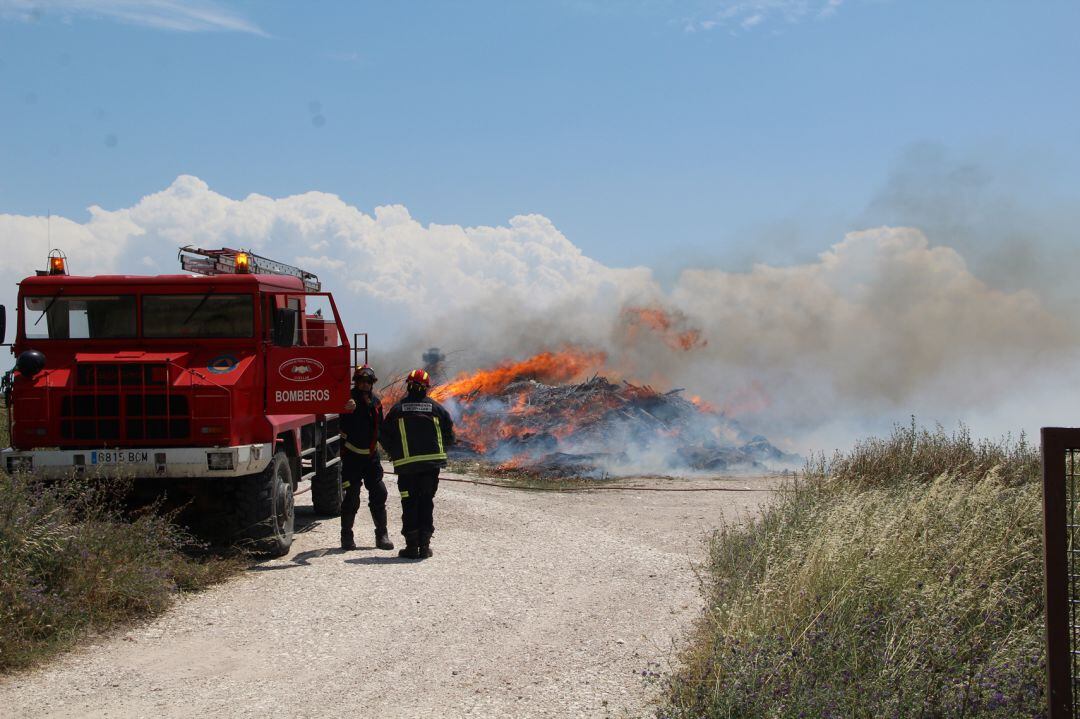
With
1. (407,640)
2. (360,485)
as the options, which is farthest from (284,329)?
(407,640)

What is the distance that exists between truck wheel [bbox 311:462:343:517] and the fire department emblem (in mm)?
3123

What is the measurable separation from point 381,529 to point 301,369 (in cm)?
202

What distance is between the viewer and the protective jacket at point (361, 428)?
34.4ft

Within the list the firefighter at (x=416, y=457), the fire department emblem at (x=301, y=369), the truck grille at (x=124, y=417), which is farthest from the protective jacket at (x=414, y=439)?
the truck grille at (x=124, y=417)

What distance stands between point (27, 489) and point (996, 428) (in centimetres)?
3032

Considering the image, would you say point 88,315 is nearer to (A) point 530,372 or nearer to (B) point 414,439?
(B) point 414,439

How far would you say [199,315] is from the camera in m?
9.90

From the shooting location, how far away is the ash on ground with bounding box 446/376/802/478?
1992 centimetres

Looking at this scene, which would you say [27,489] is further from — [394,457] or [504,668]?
[504,668]

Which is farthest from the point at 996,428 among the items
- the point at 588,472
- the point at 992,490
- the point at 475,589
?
the point at 475,589

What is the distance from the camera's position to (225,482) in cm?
952

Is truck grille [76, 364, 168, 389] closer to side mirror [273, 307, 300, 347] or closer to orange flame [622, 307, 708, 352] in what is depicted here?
side mirror [273, 307, 300, 347]

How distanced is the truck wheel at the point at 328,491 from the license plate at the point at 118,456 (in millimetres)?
3941

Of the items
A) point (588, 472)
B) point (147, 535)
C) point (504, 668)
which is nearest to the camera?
point (504, 668)
